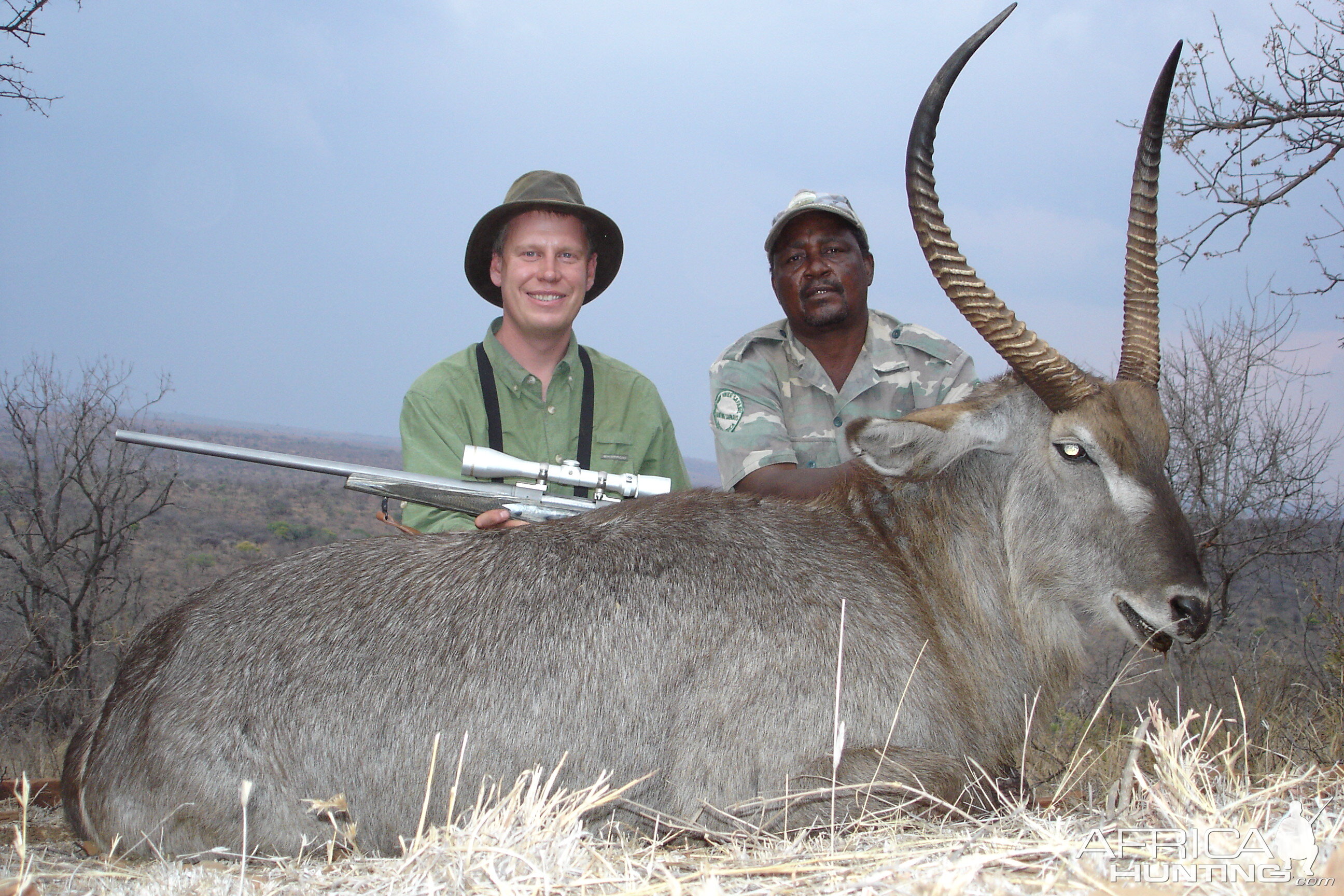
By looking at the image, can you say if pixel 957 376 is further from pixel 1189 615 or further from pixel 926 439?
pixel 1189 615

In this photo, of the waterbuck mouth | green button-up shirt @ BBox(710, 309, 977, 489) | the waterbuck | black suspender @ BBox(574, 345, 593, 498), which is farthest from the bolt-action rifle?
the waterbuck mouth

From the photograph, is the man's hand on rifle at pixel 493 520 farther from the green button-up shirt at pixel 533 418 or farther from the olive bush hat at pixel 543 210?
the olive bush hat at pixel 543 210

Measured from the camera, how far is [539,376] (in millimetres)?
6449

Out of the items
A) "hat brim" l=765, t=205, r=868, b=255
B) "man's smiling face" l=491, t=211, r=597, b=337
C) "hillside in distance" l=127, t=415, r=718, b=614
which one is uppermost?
"hat brim" l=765, t=205, r=868, b=255

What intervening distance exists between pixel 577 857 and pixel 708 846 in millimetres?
846

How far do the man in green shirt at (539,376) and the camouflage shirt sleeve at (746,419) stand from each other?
64cm

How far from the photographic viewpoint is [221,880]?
2.66m

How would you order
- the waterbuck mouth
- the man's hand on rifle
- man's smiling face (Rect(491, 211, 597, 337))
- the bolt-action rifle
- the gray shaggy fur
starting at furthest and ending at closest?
man's smiling face (Rect(491, 211, 597, 337)) < the bolt-action rifle < the man's hand on rifle < the waterbuck mouth < the gray shaggy fur

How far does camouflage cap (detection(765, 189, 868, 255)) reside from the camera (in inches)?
246

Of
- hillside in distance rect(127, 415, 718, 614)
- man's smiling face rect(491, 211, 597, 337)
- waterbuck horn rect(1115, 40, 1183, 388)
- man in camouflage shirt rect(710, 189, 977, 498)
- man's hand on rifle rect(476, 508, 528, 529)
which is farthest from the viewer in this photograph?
hillside in distance rect(127, 415, 718, 614)

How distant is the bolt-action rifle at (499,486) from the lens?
4996 mm

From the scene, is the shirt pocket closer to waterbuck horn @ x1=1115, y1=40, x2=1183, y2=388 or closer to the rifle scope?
the rifle scope

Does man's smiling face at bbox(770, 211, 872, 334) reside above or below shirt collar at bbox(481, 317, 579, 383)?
above

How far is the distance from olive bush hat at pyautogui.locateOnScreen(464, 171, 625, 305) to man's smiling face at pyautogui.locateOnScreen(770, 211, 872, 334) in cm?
128
